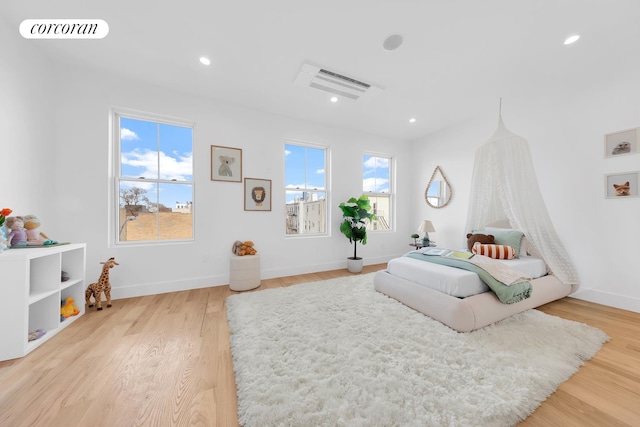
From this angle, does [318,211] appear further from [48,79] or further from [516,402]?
[48,79]

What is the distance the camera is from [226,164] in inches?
131

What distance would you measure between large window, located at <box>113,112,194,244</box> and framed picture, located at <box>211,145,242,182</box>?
33 cm

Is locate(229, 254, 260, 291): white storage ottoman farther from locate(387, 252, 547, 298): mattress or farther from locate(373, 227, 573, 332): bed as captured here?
locate(387, 252, 547, 298): mattress

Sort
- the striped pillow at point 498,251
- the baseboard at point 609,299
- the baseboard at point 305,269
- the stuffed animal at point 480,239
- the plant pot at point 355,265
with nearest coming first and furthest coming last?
the baseboard at point 609,299 → the striped pillow at point 498,251 → the stuffed animal at point 480,239 → the baseboard at point 305,269 → the plant pot at point 355,265

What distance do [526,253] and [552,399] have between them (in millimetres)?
2256

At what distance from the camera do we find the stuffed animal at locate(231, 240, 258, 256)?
322 cm

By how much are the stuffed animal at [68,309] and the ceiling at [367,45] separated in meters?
2.61

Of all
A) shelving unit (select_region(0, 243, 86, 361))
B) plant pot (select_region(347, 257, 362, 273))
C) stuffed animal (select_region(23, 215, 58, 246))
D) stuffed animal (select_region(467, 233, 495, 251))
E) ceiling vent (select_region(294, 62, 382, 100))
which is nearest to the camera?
shelving unit (select_region(0, 243, 86, 361))

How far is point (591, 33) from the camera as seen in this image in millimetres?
2010

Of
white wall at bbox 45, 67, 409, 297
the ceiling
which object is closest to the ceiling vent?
the ceiling

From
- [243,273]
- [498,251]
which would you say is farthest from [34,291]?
[498,251]

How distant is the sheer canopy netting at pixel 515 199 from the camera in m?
2.73

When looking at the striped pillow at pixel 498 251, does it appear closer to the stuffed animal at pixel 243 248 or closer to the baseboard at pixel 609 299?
the baseboard at pixel 609 299

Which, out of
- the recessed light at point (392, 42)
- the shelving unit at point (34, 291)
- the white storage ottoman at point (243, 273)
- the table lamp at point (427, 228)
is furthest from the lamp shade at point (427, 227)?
the shelving unit at point (34, 291)
